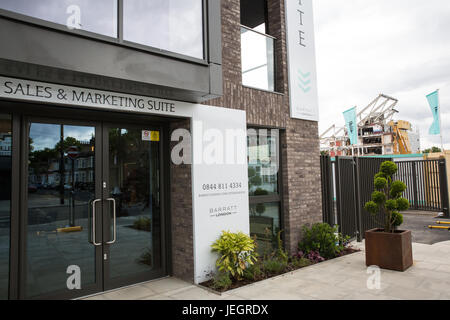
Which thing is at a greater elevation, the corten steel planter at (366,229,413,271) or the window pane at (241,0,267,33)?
the window pane at (241,0,267,33)

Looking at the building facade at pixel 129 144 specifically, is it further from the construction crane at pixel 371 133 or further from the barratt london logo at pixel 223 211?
the construction crane at pixel 371 133

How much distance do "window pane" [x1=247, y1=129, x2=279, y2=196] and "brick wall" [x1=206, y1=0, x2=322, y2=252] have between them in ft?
0.64

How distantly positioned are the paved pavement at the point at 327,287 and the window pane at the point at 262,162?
172cm

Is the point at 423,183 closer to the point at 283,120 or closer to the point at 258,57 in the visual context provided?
the point at 283,120

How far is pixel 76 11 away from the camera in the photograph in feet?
11.7

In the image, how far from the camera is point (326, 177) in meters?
7.51

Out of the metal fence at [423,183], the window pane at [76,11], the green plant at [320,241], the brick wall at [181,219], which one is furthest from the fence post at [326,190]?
the metal fence at [423,183]

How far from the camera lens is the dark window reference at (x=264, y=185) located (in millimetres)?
6145

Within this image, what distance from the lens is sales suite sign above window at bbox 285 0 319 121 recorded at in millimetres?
6762

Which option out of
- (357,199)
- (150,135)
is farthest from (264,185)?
(357,199)

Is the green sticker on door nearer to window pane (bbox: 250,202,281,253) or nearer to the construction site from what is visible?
window pane (bbox: 250,202,281,253)

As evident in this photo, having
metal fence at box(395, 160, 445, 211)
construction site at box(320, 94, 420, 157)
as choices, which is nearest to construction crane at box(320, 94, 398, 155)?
construction site at box(320, 94, 420, 157)
